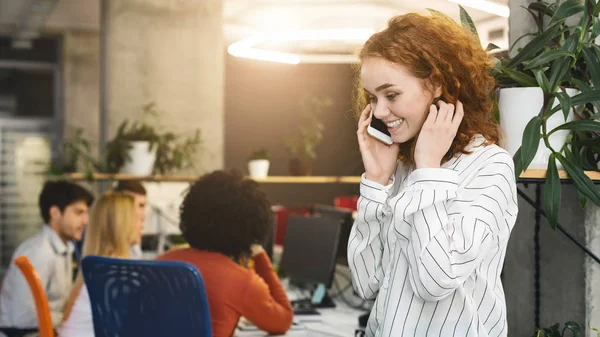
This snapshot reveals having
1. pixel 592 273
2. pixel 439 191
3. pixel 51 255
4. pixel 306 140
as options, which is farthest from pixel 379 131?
pixel 306 140

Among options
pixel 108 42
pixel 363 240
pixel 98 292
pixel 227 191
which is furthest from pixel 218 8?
pixel 363 240

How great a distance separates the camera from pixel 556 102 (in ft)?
6.67

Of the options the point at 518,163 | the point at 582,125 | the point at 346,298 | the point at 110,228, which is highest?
the point at 582,125

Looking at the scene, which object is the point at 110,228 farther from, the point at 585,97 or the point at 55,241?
the point at 585,97

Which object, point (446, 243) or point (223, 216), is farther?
point (223, 216)

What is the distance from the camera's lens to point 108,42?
20.9 ft

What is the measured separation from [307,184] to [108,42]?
14.2ft

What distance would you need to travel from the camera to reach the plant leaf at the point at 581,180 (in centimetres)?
189

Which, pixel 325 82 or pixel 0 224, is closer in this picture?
pixel 0 224

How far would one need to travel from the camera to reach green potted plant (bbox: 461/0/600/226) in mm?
1909

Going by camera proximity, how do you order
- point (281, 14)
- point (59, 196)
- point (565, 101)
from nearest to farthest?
point (565, 101)
point (59, 196)
point (281, 14)

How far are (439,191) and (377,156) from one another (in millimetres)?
301

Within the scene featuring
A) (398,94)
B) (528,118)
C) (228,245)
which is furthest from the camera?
(228,245)

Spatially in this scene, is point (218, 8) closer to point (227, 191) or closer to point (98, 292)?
Answer: point (227, 191)
